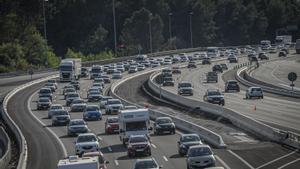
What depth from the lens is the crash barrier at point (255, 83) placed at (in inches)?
3394

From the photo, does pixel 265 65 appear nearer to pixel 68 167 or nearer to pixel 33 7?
pixel 33 7

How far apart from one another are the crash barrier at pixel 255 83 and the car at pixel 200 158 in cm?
4717

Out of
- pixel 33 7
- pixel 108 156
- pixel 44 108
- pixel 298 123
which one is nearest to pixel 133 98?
pixel 44 108

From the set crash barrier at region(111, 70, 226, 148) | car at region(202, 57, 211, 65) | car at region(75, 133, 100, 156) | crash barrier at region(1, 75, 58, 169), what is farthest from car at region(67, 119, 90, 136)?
car at region(202, 57, 211, 65)

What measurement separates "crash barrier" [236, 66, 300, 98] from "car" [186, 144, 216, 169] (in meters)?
47.2

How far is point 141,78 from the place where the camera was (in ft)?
393

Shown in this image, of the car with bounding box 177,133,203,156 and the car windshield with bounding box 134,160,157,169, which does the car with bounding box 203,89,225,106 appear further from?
the car windshield with bounding box 134,160,157,169

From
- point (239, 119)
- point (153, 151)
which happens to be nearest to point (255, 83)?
point (239, 119)

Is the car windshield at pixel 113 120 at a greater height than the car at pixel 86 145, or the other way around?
the car at pixel 86 145

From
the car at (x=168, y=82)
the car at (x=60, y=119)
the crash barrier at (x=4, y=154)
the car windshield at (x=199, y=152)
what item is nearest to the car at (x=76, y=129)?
the crash barrier at (x=4, y=154)

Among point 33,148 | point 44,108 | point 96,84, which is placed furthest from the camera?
point 96,84

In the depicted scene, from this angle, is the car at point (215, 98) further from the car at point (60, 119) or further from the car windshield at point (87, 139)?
the car windshield at point (87, 139)

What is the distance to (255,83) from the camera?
108 m

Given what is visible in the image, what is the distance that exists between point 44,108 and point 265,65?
69.9 metres
